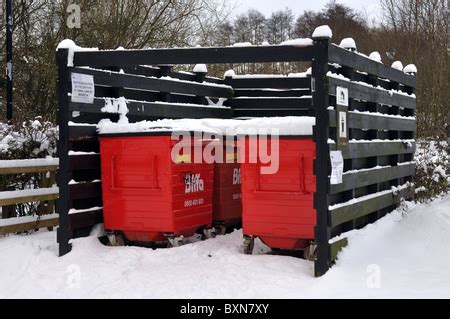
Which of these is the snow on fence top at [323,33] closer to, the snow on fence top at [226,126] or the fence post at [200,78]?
the snow on fence top at [226,126]

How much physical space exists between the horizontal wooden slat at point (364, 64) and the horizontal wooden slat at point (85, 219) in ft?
10.1

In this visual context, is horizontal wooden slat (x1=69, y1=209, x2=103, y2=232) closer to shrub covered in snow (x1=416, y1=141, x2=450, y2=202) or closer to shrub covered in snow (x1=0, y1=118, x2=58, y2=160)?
shrub covered in snow (x1=0, y1=118, x2=58, y2=160)

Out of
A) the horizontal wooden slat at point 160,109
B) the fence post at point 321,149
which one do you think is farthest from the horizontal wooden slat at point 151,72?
Answer: the fence post at point 321,149

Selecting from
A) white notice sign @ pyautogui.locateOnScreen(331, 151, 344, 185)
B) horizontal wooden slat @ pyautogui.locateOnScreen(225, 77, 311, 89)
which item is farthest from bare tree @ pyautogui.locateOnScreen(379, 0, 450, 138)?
white notice sign @ pyautogui.locateOnScreen(331, 151, 344, 185)

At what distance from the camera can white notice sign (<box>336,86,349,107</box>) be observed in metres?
5.93

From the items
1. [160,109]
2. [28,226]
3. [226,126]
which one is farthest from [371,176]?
[28,226]

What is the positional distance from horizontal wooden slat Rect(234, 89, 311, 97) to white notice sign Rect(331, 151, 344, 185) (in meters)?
4.65

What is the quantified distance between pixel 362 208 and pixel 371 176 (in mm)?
476

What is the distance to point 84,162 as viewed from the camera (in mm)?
7066

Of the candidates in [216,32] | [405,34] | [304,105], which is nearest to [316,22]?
[405,34]

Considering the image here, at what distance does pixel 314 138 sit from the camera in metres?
5.67

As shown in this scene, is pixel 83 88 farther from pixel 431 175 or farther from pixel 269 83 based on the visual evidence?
pixel 431 175
